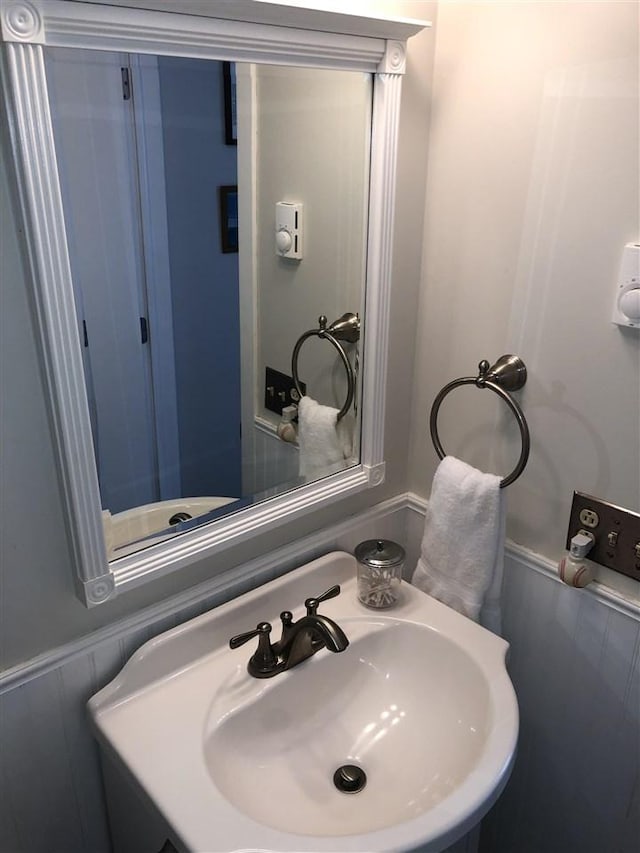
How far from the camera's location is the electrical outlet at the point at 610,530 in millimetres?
1058

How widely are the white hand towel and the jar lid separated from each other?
0.26ft

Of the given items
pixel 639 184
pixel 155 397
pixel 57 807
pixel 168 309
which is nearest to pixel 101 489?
pixel 155 397

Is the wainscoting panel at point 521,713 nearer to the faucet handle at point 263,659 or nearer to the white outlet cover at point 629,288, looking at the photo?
the faucet handle at point 263,659

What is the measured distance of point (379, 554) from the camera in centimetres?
119

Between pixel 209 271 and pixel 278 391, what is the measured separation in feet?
0.81

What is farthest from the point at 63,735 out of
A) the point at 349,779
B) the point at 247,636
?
the point at 349,779

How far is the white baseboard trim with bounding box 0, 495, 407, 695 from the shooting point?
3.08 feet

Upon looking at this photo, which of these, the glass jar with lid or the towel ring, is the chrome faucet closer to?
the glass jar with lid

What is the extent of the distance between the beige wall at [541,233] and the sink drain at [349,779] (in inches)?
18.8

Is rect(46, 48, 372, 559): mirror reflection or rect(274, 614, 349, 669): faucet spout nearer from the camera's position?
rect(46, 48, 372, 559): mirror reflection

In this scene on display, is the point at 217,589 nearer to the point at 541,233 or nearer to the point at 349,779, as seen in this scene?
the point at 349,779

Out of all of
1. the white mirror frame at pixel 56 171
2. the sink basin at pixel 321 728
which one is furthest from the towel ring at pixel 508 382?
the sink basin at pixel 321 728

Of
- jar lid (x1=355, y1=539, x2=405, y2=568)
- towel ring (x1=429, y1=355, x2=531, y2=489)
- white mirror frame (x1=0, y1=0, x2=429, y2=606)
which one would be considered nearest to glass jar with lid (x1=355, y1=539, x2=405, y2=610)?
jar lid (x1=355, y1=539, x2=405, y2=568)

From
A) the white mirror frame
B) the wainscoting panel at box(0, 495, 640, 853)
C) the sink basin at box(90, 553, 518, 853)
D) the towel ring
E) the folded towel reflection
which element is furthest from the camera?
the folded towel reflection
